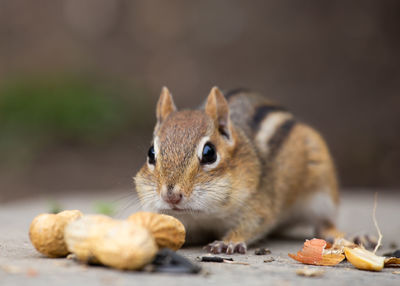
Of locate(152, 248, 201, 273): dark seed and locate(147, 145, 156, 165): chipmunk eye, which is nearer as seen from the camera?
locate(152, 248, 201, 273): dark seed

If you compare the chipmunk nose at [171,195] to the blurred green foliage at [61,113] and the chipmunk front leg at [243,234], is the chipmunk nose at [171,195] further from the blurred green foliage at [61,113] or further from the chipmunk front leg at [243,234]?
the blurred green foliage at [61,113]

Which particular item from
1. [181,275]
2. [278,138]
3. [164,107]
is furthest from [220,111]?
[181,275]

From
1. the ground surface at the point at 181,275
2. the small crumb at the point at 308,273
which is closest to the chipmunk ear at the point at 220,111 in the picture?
the ground surface at the point at 181,275

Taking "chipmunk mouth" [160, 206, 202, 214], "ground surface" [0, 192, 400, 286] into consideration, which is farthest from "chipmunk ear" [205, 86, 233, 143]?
"ground surface" [0, 192, 400, 286]

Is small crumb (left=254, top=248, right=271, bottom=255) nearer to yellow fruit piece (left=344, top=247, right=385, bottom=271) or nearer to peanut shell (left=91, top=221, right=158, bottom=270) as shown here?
yellow fruit piece (left=344, top=247, right=385, bottom=271)

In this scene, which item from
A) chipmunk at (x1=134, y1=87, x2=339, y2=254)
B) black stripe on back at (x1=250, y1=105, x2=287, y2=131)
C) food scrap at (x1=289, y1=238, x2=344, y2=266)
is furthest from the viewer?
black stripe on back at (x1=250, y1=105, x2=287, y2=131)

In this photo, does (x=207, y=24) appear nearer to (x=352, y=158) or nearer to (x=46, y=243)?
(x=352, y=158)
